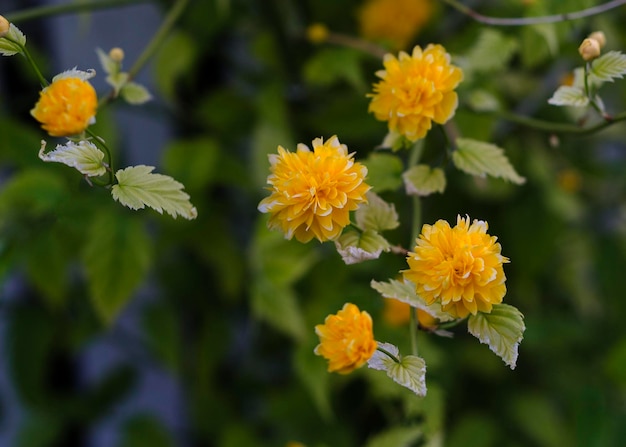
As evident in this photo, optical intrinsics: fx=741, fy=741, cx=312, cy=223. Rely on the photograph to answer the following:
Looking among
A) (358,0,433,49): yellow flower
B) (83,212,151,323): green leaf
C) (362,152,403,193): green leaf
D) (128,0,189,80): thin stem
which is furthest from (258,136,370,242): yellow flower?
(358,0,433,49): yellow flower

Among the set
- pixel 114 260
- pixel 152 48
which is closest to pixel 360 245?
pixel 152 48

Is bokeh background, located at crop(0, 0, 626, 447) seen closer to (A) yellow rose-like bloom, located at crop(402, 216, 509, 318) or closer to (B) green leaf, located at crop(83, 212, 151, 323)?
(B) green leaf, located at crop(83, 212, 151, 323)

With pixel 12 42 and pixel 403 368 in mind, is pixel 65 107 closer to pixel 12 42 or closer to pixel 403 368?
pixel 12 42

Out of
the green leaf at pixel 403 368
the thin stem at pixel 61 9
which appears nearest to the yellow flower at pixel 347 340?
the green leaf at pixel 403 368

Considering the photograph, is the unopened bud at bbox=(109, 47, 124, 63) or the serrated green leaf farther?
the unopened bud at bbox=(109, 47, 124, 63)

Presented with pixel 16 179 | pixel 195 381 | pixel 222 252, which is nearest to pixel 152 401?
pixel 195 381

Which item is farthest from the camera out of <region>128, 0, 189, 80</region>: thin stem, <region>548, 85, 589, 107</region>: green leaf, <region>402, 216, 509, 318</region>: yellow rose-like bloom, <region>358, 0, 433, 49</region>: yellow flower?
→ <region>358, 0, 433, 49</region>: yellow flower

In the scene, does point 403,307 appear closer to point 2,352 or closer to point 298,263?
point 298,263
